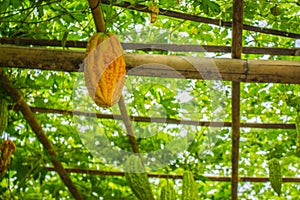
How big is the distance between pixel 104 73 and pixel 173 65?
0.55 meters

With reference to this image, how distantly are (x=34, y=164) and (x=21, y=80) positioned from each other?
0.65m

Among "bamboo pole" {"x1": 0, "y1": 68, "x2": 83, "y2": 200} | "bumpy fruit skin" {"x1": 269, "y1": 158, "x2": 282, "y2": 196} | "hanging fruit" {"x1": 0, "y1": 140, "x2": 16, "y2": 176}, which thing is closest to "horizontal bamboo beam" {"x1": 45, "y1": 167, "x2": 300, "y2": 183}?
"bamboo pole" {"x1": 0, "y1": 68, "x2": 83, "y2": 200}

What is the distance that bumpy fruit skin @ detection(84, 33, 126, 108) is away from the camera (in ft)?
7.29

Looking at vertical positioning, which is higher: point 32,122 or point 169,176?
point 32,122

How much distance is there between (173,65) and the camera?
2.69 m

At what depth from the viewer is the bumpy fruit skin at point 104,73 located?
2.22 metres

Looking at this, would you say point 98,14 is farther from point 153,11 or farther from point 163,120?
point 163,120

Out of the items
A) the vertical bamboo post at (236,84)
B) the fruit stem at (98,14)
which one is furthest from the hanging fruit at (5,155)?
the vertical bamboo post at (236,84)

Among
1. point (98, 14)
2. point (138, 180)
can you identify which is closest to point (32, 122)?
point (138, 180)

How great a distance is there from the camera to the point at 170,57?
271 centimetres

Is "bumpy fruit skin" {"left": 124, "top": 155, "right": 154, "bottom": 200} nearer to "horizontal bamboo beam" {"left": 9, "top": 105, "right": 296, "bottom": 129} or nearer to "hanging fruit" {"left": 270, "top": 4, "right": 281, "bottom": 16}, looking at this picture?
"horizontal bamboo beam" {"left": 9, "top": 105, "right": 296, "bottom": 129}

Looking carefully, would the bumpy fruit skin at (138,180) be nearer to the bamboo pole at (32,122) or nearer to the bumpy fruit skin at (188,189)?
the bumpy fruit skin at (188,189)

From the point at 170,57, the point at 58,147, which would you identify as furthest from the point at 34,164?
the point at 170,57

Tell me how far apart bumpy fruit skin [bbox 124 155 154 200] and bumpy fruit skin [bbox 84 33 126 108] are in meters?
1.33
